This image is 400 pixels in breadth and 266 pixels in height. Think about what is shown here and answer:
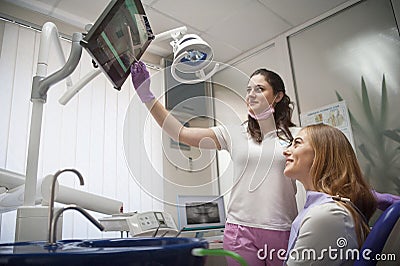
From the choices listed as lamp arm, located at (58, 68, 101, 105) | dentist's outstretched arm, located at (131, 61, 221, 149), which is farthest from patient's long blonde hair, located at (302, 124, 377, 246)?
lamp arm, located at (58, 68, 101, 105)

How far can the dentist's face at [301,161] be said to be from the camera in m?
0.92

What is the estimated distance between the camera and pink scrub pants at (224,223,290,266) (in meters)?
0.93

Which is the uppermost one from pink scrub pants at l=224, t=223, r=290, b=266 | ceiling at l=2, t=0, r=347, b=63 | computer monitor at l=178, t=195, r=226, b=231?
ceiling at l=2, t=0, r=347, b=63

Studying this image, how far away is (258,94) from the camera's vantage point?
42.8 inches

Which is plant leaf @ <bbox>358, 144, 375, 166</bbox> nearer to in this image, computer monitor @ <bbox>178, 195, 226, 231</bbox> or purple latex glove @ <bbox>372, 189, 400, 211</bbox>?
purple latex glove @ <bbox>372, 189, 400, 211</bbox>

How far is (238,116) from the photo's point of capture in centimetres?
103

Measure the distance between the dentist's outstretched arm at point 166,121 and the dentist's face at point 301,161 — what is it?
27cm

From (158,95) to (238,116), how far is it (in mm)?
341

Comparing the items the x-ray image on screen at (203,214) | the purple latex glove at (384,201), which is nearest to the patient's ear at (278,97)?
the purple latex glove at (384,201)

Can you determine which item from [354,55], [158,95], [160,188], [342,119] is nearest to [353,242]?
[160,188]

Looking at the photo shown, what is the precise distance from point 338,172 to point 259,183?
0.26 m

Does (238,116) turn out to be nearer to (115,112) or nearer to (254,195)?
(254,195)

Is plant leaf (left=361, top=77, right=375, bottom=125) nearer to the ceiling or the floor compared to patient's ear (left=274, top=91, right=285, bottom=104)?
nearer to the ceiling

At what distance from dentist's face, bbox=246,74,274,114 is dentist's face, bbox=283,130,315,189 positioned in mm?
197
